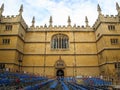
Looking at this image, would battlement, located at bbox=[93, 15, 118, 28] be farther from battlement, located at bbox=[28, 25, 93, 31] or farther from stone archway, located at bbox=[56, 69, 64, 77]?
stone archway, located at bbox=[56, 69, 64, 77]

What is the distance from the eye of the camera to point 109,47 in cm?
2327

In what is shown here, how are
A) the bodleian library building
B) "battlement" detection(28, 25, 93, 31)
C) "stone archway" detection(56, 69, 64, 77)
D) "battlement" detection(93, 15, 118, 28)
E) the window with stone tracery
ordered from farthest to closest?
"battlement" detection(28, 25, 93, 31), the window with stone tracery, "stone archway" detection(56, 69, 64, 77), "battlement" detection(93, 15, 118, 28), the bodleian library building

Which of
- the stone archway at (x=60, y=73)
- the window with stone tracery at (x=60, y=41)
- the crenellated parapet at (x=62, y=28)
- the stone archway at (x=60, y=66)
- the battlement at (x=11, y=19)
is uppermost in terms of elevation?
the battlement at (x=11, y=19)

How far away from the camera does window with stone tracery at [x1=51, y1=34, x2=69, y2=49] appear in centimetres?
2744

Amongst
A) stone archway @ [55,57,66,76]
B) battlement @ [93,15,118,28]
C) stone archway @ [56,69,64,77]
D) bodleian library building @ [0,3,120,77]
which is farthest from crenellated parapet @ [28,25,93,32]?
stone archway @ [56,69,64,77]

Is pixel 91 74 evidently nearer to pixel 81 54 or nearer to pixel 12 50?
pixel 81 54

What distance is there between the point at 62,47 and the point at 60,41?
4.50 feet

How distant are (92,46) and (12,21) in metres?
16.2

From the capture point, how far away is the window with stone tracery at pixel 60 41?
2744cm

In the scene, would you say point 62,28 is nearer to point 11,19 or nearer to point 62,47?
point 62,47

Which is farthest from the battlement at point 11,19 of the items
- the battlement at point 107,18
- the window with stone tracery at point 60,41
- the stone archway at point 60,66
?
the battlement at point 107,18

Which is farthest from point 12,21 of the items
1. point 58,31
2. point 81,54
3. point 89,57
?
point 89,57

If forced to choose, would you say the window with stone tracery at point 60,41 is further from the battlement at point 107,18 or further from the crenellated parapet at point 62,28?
the battlement at point 107,18

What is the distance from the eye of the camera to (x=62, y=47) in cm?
2741
